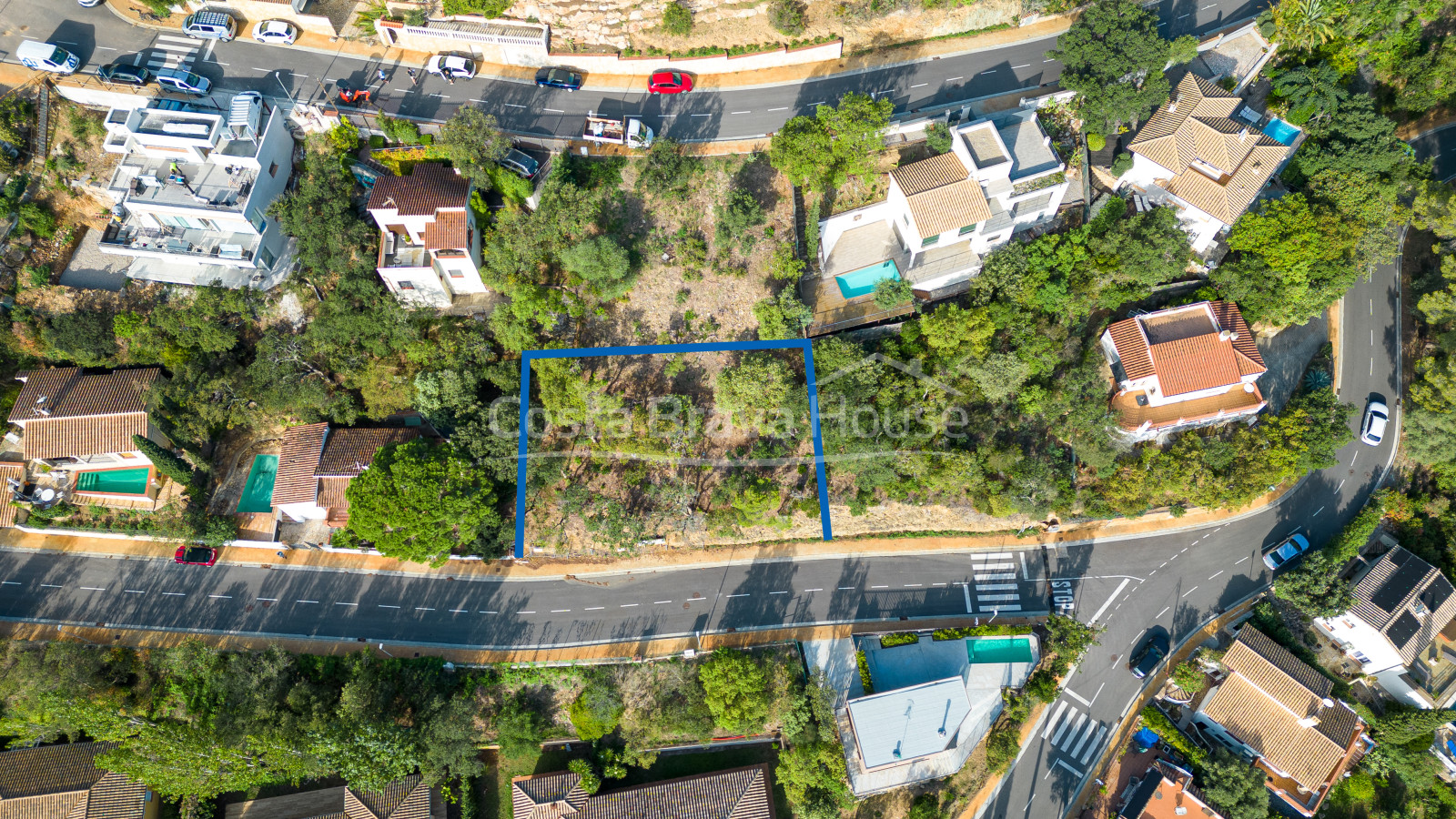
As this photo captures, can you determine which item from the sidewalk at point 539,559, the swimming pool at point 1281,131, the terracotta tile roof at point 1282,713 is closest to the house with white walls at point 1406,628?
the terracotta tile roof at point 1282,713

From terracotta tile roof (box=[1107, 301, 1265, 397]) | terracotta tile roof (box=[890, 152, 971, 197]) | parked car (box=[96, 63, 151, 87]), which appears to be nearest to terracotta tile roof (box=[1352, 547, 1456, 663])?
terracotta tile roof (box=[1107, 301, 1265, 397])

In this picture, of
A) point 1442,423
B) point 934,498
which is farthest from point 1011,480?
point 1442,423

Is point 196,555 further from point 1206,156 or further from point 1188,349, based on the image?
point 1206,156

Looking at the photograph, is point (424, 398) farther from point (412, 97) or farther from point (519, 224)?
point (412, 97)

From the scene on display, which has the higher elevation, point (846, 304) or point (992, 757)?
point (846, 304)

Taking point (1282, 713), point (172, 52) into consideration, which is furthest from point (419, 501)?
Result: point (1282, 713)

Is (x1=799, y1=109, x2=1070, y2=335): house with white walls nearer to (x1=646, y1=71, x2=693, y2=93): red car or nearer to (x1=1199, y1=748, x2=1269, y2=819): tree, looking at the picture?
(x1=646, y1=71, x2=693, y2=93): red car

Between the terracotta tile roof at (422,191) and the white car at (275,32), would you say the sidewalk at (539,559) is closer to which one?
the terracotta tile roof at (422,191)
